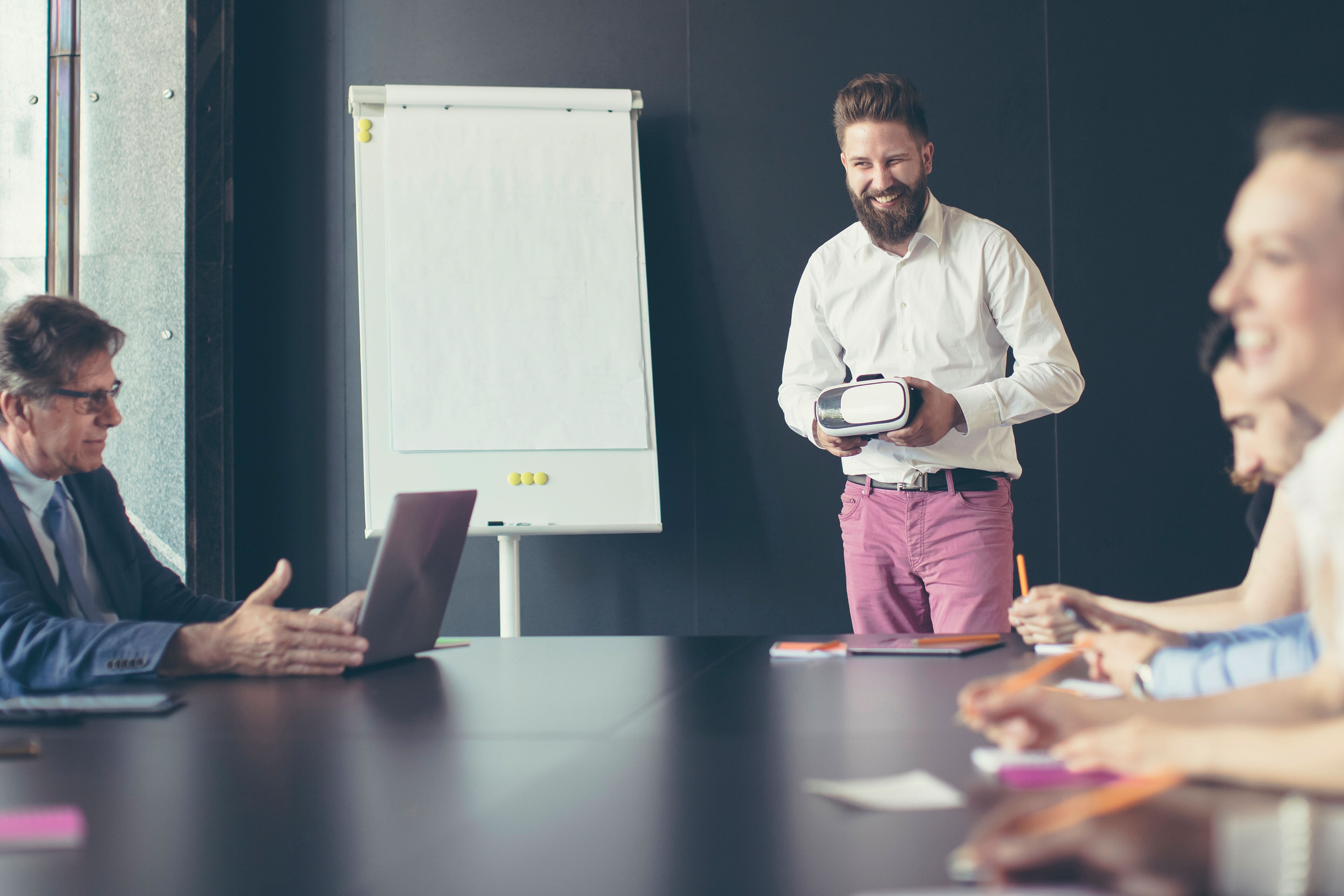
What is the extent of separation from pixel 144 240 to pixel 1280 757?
3.52 metres

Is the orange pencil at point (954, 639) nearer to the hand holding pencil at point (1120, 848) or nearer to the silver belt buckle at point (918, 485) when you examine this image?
the silver belt buckle at point (918, 485)

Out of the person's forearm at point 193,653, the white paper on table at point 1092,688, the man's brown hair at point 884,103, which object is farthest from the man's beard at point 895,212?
the person's forearm at point 193,653

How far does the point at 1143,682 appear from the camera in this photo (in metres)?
1.22

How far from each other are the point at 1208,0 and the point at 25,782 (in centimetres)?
393

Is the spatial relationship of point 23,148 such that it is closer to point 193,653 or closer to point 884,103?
point 193,653

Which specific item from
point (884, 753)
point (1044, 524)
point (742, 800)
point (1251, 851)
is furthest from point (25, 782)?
point (1044, 524)

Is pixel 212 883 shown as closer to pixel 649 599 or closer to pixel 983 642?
pixel 983 642

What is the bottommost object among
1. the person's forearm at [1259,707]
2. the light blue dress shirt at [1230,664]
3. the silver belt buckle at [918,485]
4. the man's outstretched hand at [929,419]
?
the light blue dress shirt at [1230,664]

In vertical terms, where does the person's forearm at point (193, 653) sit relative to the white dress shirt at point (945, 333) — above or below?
below

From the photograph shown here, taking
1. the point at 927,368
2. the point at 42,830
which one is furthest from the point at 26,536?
the point at 927,368

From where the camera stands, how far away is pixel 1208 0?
3.47 metres

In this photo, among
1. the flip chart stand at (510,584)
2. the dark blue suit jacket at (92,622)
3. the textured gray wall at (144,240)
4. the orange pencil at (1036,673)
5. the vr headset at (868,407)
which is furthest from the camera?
the textured gray wall at (144,240)

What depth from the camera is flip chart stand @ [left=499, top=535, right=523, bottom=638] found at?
319 centimetres

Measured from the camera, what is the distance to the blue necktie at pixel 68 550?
1.84m
